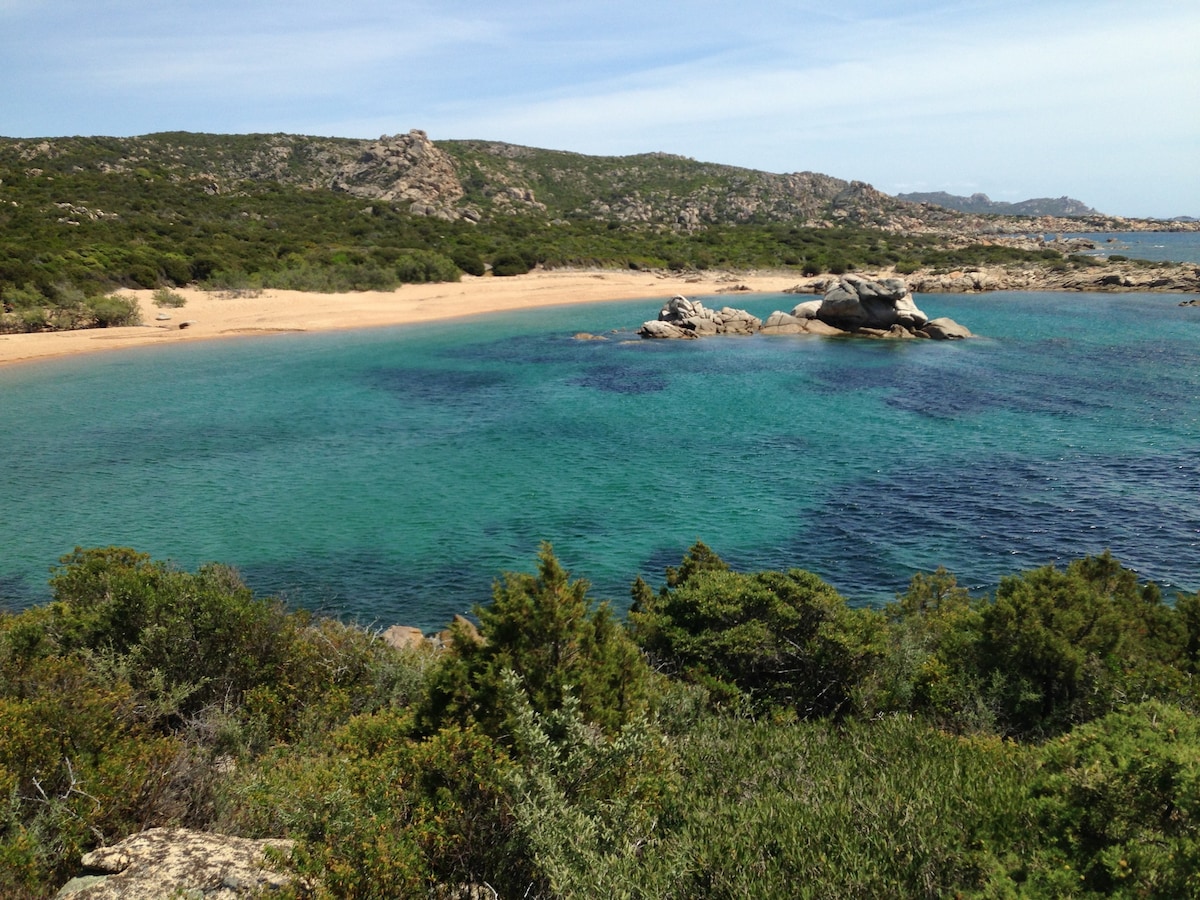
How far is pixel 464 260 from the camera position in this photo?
7212 cm

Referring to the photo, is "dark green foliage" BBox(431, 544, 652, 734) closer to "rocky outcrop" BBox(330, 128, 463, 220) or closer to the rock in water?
the rock in water

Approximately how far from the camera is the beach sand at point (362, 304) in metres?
43.5

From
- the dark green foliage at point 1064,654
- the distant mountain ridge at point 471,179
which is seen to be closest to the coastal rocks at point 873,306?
the dark green foliage at point 1064,654

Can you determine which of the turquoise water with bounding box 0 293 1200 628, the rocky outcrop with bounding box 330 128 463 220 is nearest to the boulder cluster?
the turquoise water with bounding box 0 293 1200 628

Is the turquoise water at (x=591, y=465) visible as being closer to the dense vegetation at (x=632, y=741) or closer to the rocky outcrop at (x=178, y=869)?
the dense vegetation at (x=632, y=741)

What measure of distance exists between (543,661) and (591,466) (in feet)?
54.2

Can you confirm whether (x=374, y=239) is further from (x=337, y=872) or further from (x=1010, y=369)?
(x=337, y=872)

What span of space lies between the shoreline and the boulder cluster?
593 inches

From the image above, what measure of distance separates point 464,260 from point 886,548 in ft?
201

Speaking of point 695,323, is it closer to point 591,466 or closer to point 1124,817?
point 591,466

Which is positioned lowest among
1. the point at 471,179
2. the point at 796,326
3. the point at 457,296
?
the point at 796,326

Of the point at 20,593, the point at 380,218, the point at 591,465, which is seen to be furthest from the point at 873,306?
the point at 380,218

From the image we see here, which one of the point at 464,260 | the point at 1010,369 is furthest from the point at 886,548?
the point at 464,260

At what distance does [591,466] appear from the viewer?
2372cm
